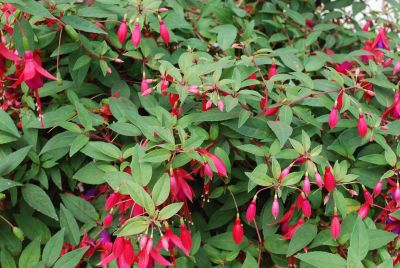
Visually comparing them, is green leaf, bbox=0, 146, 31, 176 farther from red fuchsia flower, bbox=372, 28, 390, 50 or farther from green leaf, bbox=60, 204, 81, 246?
red fuchsia flower, bbox=372, 28, 390, 50

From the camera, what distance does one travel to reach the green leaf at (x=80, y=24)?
111cm

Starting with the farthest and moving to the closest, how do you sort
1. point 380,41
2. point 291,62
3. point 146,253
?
point 380,41 < point 291,62 < point 146,253

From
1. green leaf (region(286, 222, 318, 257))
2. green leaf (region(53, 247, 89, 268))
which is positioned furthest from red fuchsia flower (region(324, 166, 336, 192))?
green leaf (region(53, 247, 89, 268))

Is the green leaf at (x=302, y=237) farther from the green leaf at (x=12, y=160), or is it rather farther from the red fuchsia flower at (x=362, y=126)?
the green leaf at (x=12, y=160)

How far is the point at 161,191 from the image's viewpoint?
0.87 metres

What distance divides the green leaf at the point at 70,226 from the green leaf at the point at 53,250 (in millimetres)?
57

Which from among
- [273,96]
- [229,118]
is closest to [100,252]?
[229,118]

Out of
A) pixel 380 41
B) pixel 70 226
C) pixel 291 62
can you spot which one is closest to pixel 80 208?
pixel 70 226

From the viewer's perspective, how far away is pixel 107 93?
1.26 meters

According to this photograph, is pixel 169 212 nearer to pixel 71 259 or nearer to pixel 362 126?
pixel 71 259

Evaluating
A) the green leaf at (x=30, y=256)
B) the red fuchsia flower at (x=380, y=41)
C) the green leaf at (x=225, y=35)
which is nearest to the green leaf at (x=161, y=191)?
the green leaf at (x=30, y=256)

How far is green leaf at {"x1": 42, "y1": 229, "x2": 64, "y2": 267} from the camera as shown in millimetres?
962

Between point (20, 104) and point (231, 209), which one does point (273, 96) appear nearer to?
point (231, 209)

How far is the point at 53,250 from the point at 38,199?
114 millimetres
